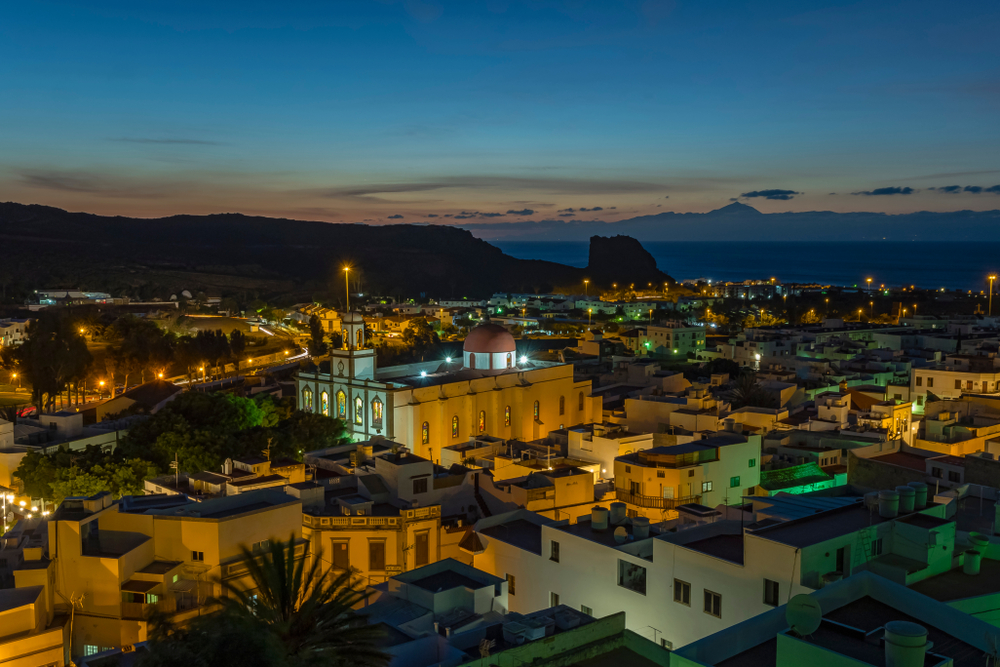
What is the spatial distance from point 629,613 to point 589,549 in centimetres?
120

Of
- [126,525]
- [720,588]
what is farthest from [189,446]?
[720,588]

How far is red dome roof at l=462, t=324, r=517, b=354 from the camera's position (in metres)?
34.5

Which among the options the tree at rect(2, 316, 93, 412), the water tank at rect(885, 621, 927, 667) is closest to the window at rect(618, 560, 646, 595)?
the water tank at rect(885, 621, 927, 667)

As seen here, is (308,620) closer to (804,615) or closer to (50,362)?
(804,615)

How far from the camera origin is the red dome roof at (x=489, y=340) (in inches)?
1358

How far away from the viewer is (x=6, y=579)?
15805 millimetres

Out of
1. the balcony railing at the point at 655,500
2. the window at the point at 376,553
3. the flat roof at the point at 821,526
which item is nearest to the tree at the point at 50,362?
the window at the point at 376,553

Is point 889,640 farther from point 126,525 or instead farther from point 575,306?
point 575,306

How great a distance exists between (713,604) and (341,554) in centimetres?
826

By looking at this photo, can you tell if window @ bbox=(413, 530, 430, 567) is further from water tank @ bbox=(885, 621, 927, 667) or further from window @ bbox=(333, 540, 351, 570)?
water tank @ bbox=(885, 621, 927, 667)

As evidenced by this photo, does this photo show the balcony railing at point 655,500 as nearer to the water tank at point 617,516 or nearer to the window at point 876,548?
the water tank at point 617,516

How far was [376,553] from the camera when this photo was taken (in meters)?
17.6

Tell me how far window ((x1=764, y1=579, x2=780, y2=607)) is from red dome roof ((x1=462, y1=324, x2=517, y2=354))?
924 inches

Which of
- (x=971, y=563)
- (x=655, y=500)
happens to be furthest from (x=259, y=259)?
(x=971, y=563)
